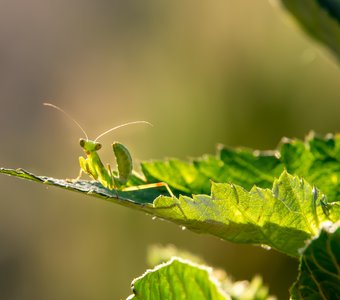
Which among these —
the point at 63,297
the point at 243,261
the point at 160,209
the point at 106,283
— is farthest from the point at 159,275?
the point at 63,297

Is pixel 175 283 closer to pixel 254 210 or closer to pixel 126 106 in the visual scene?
pixel 254 210

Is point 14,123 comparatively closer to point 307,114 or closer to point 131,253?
point 131,253

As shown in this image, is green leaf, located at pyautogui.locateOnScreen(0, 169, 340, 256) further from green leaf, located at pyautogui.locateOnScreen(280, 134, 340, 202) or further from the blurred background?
the blurred background

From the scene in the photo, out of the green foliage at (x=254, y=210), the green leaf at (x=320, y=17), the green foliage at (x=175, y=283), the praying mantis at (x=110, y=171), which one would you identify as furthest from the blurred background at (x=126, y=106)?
the green foliage at (x=175, y=283)

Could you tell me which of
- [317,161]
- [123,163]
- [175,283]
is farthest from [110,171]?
[175,283]

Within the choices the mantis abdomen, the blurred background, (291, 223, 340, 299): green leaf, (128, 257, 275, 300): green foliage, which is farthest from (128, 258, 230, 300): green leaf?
the blurred background

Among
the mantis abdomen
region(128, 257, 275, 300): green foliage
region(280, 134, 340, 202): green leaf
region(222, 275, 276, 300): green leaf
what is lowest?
region(128, 257, 275, 300): green foliage
